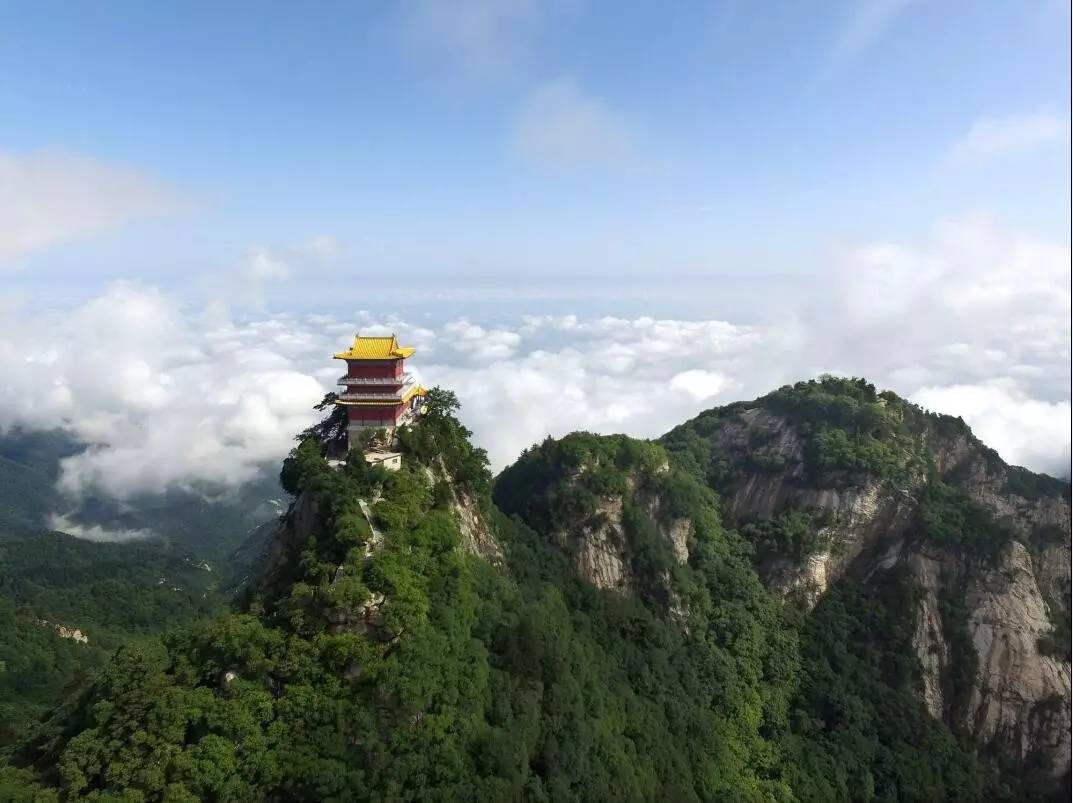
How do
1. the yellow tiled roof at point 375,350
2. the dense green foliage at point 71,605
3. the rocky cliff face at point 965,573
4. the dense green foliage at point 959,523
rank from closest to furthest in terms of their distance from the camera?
the yellow tiled roof at point 375,350 < the rocky cliff face at point 965,573 < the dense green foliage at point 959,523 < the dense green foliage at point 71,605

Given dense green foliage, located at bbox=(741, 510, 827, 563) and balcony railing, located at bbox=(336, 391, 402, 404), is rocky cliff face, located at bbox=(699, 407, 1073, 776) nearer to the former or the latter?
dense green foliage, located at bbox=(741, 510, 827, 563)

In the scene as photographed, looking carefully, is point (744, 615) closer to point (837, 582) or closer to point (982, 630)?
point (837, 582)

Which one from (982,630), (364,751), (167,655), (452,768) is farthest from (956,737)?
(167,655)

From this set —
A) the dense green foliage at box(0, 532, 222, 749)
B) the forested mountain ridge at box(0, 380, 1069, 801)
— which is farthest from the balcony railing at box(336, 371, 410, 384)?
the dense green foliage at box(0, 532, 222, 749)

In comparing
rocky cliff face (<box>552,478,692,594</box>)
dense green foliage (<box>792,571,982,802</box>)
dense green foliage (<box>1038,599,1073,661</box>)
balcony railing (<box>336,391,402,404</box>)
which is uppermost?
balcony railing (<box>336,391,402,404</box>)

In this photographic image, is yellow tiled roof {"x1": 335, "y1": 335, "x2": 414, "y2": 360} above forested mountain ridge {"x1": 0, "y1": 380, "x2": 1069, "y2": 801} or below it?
above

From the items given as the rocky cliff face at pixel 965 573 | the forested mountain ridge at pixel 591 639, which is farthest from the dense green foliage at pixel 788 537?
the rocky cliff face at pixel 965 573

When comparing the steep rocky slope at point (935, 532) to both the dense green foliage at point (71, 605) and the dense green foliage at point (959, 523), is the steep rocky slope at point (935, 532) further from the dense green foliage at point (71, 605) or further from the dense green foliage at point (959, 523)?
the dense green foliage at point (71, 605)
